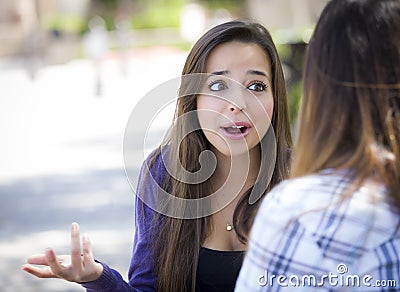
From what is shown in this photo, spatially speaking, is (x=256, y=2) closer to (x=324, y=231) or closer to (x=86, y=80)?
(x=86, y=80)

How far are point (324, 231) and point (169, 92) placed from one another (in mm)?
1125

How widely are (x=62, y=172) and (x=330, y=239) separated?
8.53m

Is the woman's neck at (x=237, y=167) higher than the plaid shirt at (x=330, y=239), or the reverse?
the plaid shirt at (x=330, y=239)

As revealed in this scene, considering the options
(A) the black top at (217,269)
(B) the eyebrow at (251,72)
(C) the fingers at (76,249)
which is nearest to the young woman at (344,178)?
(C) the fingers at (76,249)

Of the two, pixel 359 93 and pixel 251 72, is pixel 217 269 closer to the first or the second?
pixel 251 72

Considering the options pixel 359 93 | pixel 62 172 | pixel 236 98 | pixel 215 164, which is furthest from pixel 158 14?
pixel 359 93

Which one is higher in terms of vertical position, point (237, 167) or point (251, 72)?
point (251, 72)

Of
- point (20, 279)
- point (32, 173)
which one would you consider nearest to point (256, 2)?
point (32, 173)

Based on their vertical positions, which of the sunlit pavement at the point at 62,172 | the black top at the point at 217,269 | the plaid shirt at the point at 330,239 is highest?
the plaid shirt at the point at 330,239

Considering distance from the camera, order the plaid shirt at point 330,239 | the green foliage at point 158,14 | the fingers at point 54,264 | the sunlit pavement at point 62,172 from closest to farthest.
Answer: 1. the plaid shirt at point 330,239
2. the fingers at point 54,264
3. the sunlit pavement at point 62,172
4. the green foliage at point 158,14

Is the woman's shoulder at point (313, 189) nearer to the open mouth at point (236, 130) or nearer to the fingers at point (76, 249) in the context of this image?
the fingers at point (76, 249)

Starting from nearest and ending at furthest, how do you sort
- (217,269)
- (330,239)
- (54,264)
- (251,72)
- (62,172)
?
1. (330,239)
2. (54,264)
3. (217,269)
4. (251,72)
5. (62,172)

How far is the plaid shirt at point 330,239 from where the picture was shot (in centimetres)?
153

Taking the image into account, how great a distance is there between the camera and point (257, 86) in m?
2.62
